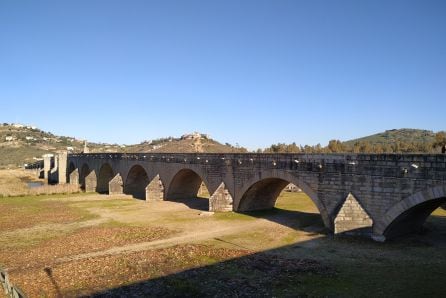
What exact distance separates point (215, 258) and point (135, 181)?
1122 inches

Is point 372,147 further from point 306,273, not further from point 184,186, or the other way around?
point 306,273

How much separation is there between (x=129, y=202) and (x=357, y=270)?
24.6 metres

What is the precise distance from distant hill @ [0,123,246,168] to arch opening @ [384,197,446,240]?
49.7 metres

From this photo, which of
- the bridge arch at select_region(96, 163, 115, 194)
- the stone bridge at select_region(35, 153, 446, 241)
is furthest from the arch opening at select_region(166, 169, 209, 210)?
the bridge arch at select_region(96, 163, 115, 194)

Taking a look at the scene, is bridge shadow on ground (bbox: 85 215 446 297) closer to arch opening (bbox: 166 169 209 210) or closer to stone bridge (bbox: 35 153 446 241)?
stone bridge (bbox: 35 153 446 241)

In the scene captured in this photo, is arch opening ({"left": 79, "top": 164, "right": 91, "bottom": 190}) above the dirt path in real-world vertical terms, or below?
above

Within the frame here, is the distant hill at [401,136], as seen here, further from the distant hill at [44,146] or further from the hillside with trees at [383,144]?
the distant hill at [44,146]

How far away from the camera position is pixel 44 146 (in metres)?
131

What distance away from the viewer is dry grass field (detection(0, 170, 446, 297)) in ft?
38.7

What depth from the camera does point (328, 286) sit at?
11.7 metres

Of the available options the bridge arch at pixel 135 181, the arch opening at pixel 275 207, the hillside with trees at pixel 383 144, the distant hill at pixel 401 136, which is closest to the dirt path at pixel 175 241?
the arch opening at pixel 275 207

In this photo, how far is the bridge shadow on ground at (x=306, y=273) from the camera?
11.4 meters

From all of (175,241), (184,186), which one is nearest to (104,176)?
(184,186)

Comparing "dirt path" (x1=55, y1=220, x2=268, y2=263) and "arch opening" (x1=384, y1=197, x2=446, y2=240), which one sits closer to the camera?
"arch opening" (x1=384, y1=197, x2=446, y2=240)
